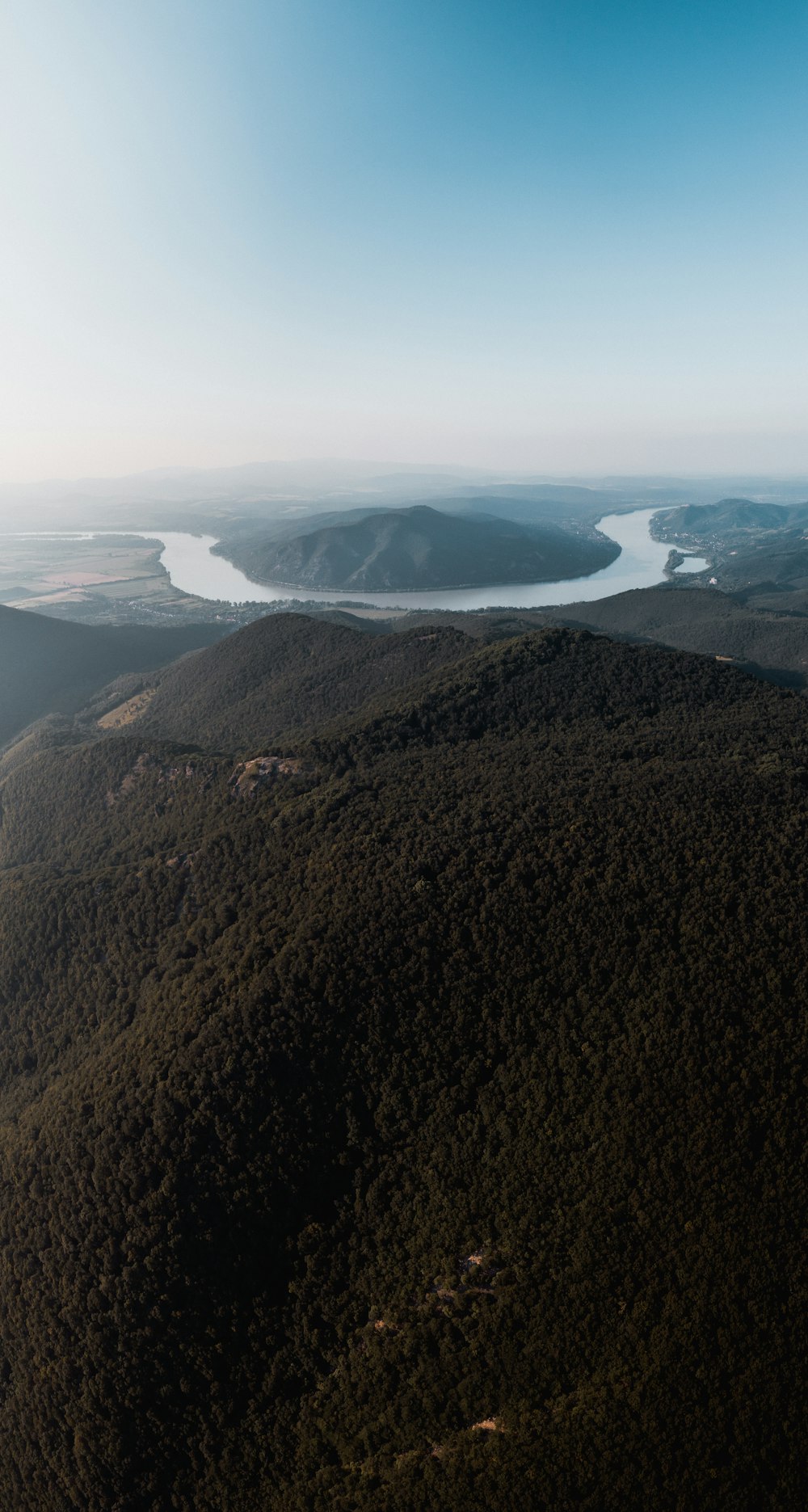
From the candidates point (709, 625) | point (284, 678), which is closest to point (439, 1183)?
point (284, 678)

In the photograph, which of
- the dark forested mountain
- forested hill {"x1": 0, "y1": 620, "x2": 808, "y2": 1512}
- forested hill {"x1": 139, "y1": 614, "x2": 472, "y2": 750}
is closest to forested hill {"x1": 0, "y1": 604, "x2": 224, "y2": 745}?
forested hill {"x1": 139, "y1": 614, "x2": 472, "y2": 750}

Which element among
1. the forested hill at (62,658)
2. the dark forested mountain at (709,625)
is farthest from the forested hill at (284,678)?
the dark forested mountain at (709,625)

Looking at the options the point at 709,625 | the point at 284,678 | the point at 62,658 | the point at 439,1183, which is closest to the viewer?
the point at 439,1183

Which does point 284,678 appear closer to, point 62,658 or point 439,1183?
point 439,1183

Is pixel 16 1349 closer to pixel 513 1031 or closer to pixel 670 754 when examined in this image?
pixel 513 1031

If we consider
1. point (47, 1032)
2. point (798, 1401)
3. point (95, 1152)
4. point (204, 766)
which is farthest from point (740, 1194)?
point (204, 766)

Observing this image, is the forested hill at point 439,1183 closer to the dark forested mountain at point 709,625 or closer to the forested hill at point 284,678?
the forested hill at point 284,678

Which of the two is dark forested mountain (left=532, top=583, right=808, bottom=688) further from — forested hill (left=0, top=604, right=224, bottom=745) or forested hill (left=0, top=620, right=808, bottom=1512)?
forested hill (left=0, top=620, right=808, bottom=1512)
